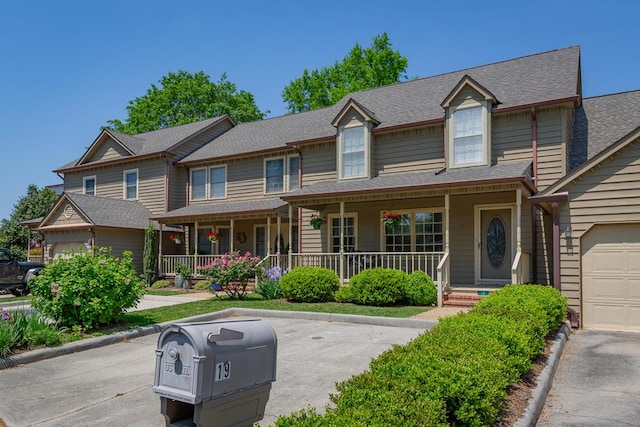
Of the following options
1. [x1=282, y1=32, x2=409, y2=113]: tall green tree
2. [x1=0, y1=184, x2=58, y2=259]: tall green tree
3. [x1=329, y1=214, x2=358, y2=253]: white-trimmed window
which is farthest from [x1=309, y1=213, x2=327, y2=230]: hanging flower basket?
[x1=0, y1=184, x2=58, y2=259]: tall green tree

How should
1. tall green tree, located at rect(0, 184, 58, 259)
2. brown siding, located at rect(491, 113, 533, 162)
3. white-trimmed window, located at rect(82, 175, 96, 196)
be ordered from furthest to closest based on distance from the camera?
tall green tree, located at rect(0, 184, 58, 259)
white-trimmed window, located at rect(82, 175, 96, 196)
brown siding, located at rect(491, 113, 533, 162)

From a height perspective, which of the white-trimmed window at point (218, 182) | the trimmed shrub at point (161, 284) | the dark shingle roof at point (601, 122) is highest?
the dark shingle roof at point (601, 122)

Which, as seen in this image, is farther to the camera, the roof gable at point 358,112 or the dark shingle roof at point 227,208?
the dark shingle roof at point 227,208

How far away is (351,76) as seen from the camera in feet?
121

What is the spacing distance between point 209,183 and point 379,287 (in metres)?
11.2

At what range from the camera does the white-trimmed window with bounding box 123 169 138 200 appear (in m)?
22.8

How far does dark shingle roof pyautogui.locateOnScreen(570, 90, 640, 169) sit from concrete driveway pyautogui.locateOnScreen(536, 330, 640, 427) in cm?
688

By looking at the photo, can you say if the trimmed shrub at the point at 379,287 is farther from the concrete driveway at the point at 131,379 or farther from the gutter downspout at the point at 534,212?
the gutter downspout at the point at 534,212

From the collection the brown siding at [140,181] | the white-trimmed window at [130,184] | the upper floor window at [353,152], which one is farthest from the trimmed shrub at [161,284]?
the upper floor window at [353,152]

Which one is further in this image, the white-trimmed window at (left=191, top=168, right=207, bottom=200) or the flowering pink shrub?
the white-trimmed window at (left=191, top=168, right=207, bottom=200)

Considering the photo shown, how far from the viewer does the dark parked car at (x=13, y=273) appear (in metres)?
16.6

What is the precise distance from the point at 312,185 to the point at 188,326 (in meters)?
14.6

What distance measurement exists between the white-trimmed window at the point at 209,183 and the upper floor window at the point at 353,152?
626 cm

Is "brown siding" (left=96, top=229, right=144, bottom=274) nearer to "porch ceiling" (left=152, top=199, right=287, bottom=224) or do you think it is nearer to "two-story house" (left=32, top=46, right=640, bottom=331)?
"porch ceiling" (left=152, top=199, right=287, bottom=224)
